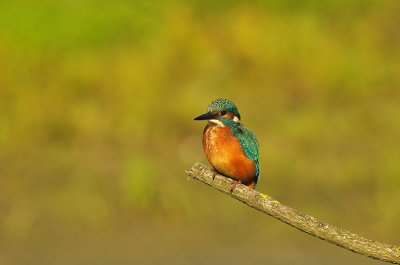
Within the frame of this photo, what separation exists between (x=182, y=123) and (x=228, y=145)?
4330 mm

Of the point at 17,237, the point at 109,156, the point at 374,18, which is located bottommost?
the point at 17,237

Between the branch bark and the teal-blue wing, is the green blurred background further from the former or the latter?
A: the branch bark

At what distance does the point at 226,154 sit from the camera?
3.30 meters

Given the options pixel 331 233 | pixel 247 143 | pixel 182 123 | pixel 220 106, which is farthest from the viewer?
pixel 182 123

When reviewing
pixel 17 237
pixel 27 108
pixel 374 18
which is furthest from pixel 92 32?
pixel 374 18

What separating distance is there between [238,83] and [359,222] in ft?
7.08

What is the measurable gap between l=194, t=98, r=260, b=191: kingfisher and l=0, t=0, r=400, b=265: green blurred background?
2.88 meters

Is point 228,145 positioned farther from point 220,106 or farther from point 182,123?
point 182,123

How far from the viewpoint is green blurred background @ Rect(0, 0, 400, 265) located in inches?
253

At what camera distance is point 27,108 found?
7527mm

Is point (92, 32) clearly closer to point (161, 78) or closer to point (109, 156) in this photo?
point (161, 78)

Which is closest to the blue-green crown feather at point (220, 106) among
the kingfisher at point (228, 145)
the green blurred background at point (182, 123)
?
the kingfisher at point (228, 145)

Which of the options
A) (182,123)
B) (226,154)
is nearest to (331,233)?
(226,154)

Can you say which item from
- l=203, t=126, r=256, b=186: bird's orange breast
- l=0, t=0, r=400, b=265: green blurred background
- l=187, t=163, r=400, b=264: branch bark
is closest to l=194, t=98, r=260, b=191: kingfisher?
l=203, t=126, r=256, b=186: bird's orange breast
